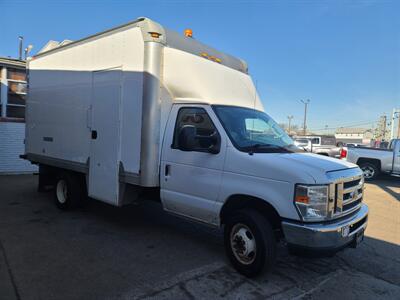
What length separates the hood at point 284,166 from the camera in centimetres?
369

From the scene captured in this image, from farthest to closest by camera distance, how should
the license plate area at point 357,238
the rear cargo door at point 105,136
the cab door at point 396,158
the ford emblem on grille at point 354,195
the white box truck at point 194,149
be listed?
the cab door at point 396,158 → the rear cargo door at point 105,136 → the ford emblem on grille at point 354,195 → the license plate area at point 357,238 → the white box truck at point 194,149

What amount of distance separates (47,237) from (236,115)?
372cm

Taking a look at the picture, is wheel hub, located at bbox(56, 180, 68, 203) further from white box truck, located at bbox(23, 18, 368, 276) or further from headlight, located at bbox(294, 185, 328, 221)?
headlight, located at bbox(294, 185, 328, 221)

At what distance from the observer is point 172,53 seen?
4.96 m

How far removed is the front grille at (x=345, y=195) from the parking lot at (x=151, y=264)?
982 mm

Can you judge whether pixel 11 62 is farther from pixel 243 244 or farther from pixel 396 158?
pixel 396 158

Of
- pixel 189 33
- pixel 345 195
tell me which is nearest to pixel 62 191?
pixel 189 33

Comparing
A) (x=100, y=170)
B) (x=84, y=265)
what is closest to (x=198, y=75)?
(x=100, y=170)

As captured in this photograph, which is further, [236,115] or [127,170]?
[127,170]

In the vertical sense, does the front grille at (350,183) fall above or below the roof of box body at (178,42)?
below

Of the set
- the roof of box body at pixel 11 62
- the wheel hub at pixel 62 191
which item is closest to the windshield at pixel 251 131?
the wheel hub at pixel 62 191

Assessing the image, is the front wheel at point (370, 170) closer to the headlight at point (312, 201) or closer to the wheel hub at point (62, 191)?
the headlight at point (312, 201)

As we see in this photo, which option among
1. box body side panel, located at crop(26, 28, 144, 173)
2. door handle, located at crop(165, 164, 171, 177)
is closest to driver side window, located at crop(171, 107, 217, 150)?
door handle, located at crop(165, 164, 171, 177)

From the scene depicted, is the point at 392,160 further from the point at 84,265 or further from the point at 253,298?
the point at 84,265
